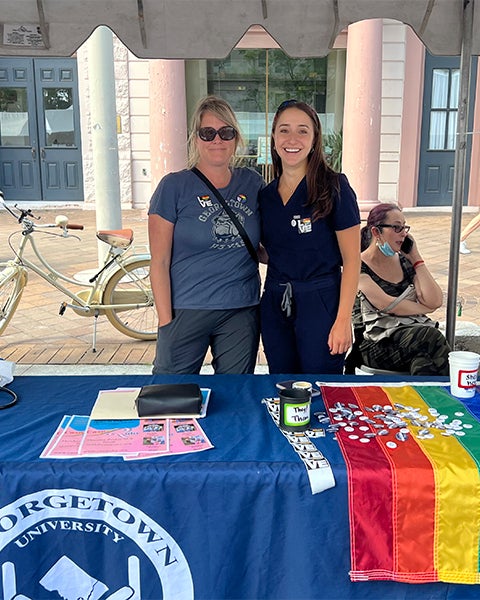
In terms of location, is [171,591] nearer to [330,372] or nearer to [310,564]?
[310,564]

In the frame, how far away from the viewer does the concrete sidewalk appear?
15.1 feet

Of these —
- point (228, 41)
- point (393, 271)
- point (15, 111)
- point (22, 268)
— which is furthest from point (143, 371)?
point (15, 111)

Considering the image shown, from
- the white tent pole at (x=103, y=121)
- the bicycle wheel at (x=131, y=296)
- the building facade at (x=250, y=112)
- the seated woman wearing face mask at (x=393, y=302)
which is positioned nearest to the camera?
the seated woman wearing face mask at (x=393, y=302)

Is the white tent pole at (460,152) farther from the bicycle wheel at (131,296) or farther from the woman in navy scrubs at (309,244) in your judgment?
the bicycle wheel at (131,296)

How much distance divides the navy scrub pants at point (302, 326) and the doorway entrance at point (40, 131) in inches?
422

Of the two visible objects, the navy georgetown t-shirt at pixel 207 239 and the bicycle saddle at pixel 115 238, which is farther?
the bicycle saddle at pixel 115 238

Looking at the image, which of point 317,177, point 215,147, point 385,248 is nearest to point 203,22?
point 215,147

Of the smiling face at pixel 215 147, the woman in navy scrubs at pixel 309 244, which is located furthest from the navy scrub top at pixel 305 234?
the smiling face at pixel 215 147

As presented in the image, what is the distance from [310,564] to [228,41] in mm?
2186

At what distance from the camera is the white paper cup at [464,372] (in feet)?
7.04

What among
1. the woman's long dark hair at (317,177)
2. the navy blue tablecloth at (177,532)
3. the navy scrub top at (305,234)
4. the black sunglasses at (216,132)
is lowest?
the navy blue tablecloth at (177,532)

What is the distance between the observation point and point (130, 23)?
2.83m

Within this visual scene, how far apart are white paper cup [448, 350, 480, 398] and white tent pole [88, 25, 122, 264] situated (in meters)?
4.58

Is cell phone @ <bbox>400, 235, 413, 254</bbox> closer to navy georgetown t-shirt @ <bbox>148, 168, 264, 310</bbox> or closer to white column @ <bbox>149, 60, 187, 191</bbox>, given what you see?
navy georgetown t-shirt @ <bbox>148, 168, 264, 310</bbox>
